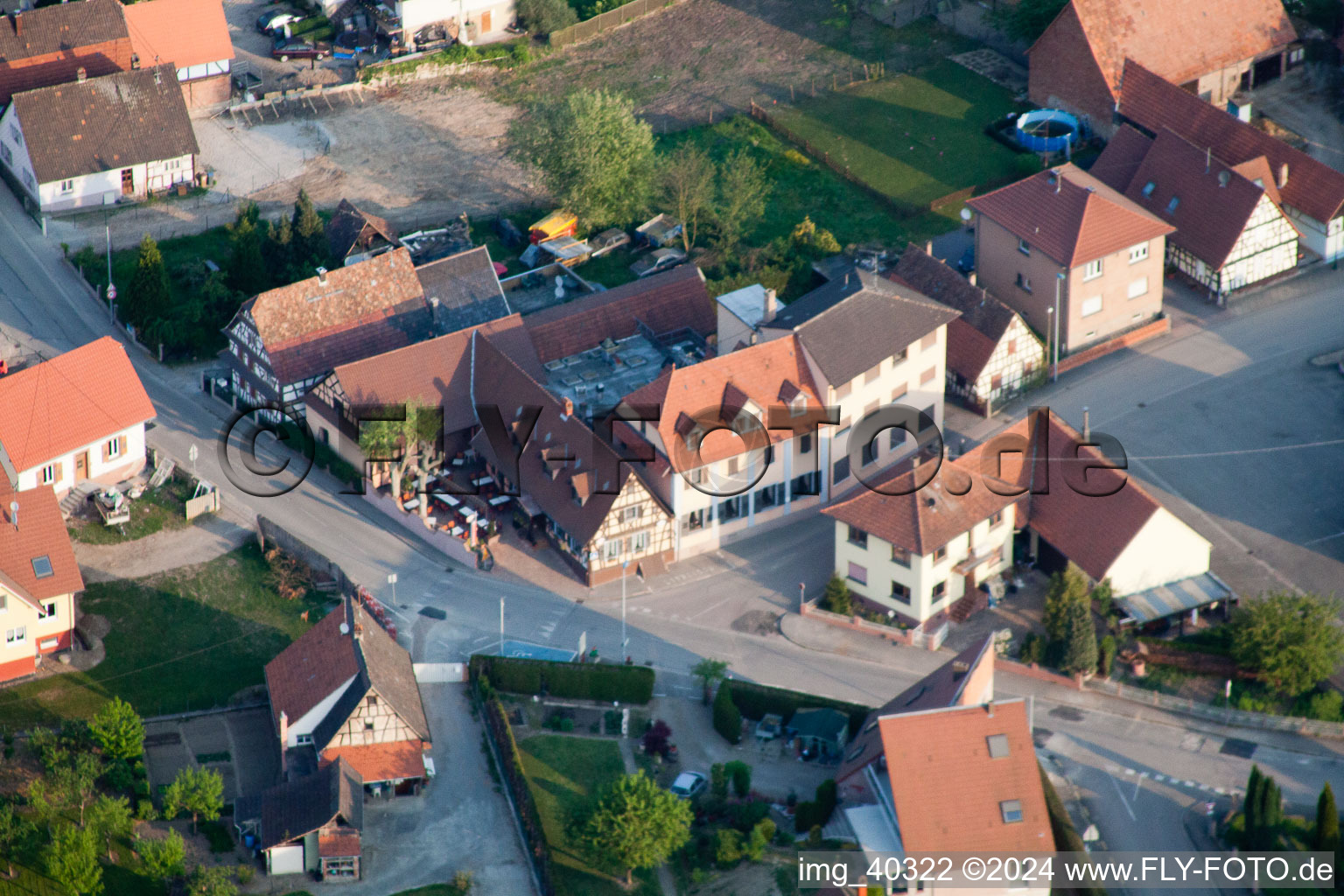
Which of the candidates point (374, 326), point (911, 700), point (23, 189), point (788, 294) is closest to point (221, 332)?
point (374, 326)

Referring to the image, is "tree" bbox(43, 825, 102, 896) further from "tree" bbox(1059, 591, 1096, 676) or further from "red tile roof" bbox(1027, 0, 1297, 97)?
"red tile roof" bbox(1027, 0, 1297, 97)

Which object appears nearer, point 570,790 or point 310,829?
point 310,829

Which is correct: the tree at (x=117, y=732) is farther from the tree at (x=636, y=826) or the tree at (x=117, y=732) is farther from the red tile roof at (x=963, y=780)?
the red tile roof at (x=963, y=780)

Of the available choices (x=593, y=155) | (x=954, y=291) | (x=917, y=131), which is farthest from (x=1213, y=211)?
(x=593, y=155)

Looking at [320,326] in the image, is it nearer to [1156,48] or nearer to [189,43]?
[189,43]

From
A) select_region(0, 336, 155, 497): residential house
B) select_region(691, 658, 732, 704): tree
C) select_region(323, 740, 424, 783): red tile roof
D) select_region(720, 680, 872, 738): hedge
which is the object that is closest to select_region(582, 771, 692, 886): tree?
select_region(323, 740, 424, 783): red tile roof

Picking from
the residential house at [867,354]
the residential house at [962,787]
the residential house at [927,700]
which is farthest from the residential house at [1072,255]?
the residential house at [962,787]
